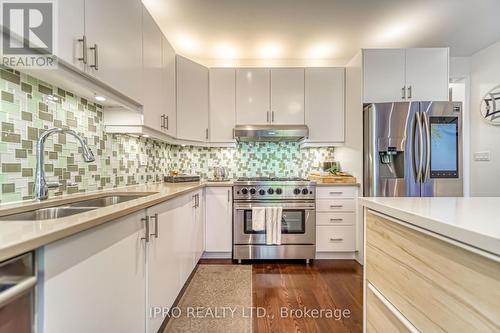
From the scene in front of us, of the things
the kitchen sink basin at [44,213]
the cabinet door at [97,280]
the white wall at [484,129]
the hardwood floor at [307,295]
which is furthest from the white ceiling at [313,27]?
the hardwood floor at [307,295]

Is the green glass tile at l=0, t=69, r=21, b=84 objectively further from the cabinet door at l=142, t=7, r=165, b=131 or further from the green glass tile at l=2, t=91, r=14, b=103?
the cabinet door at l=142, t=7, r=165, b=131

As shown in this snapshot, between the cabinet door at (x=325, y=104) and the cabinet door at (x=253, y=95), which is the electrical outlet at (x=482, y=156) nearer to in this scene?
the cabinet door at (x=325, y=104)

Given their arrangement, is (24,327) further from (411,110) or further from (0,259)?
(411,110)

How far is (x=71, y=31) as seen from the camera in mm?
1139

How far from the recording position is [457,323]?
0.65 meters

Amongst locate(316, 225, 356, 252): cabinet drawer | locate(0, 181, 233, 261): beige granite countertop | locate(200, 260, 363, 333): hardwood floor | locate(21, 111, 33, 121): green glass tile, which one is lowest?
locate(200, 260, 363, 333): hardwood floor

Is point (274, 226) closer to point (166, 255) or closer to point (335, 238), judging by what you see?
point (335, 238)

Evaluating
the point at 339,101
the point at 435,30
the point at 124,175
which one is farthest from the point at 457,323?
the point at 435,30

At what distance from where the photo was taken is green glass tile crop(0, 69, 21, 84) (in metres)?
1.10

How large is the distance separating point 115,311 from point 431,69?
3.46 meters

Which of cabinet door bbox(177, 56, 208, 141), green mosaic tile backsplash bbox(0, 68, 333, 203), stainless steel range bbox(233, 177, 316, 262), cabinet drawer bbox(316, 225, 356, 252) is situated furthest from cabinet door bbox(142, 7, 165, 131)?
cabinet drawer bbox(316, 225, 356, 252)

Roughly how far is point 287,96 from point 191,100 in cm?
120

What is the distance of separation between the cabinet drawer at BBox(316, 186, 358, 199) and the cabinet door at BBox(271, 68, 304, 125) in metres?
0.90

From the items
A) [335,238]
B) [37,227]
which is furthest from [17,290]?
[335,238]
